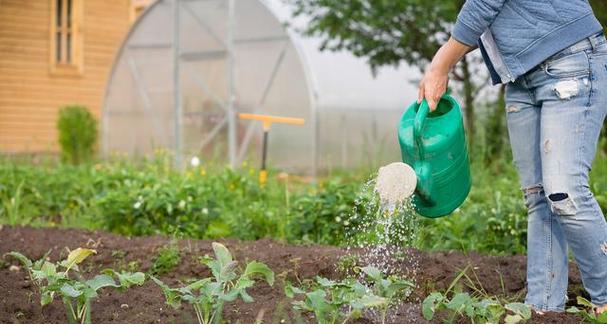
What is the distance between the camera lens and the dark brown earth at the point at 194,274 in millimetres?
2455

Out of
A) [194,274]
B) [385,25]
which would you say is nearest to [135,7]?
[385,25]

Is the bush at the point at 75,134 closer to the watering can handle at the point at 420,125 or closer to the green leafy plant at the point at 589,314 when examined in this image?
the watering can handle at the point at 420,125

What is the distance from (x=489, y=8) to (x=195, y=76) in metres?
8.68

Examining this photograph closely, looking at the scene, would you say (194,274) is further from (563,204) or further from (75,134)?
(75,134)

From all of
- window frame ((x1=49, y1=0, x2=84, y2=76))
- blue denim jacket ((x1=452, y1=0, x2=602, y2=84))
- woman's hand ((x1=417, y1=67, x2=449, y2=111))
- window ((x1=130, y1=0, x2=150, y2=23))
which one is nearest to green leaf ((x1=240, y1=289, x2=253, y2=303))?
woman's hand ((x1=417, y1=67, x2=449, y2=111))

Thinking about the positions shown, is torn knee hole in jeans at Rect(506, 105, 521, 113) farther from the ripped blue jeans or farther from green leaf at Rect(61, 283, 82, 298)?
green leaf at Rect(61, 283, 82, 298)

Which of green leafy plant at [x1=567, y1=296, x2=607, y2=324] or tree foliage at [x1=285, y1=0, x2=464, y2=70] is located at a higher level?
tree foliage at [x1=285, y1=0, x2=464, y2=70]

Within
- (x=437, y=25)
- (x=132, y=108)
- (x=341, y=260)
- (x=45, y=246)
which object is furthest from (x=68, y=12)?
(x=341, y=260)

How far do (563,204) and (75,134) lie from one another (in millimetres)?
11166

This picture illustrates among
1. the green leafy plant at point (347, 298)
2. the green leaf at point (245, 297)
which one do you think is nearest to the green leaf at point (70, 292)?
the green leaf at point (245, 297)

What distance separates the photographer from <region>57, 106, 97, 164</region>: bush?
13008mm

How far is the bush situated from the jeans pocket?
1085 centimetres

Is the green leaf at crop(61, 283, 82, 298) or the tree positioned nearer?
the green leaf at crop(61, 283, 82, 298)

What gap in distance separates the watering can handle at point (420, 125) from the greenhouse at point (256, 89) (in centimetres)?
675
